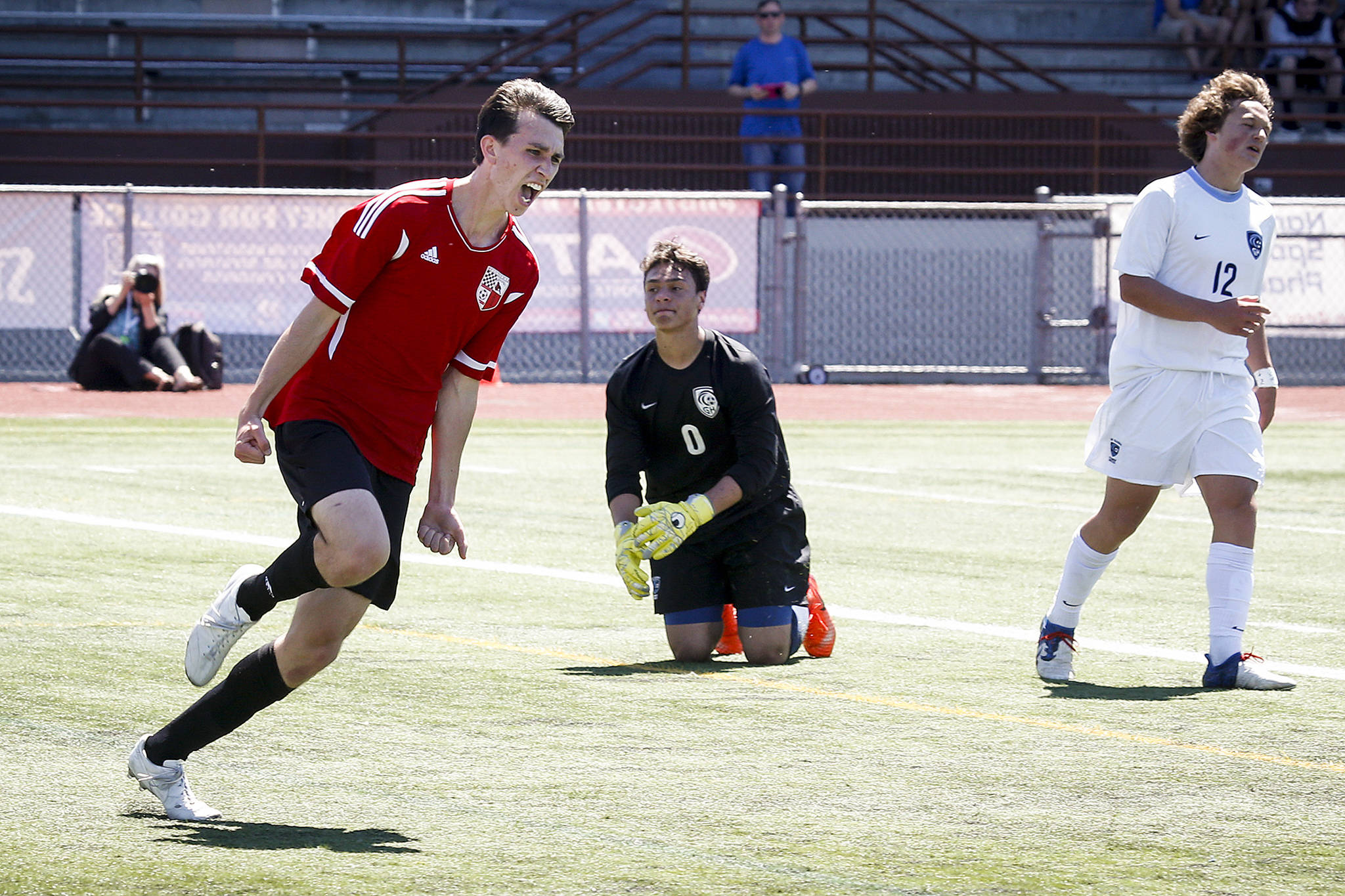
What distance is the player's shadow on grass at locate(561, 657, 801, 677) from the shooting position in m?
6.82

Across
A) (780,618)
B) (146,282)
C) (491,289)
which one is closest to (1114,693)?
(780,618)

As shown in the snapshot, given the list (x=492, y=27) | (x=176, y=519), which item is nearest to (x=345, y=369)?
(x=176, y=519)

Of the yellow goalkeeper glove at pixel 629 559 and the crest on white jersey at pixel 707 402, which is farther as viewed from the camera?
the crest on white jersey at pixel 707 402

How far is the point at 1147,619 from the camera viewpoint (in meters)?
8.16

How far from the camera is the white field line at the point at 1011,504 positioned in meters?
11.4

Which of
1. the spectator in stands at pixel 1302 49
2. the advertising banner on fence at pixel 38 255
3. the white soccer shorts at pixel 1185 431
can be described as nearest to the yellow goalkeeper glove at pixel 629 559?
the white soccer shorts at pixel 1185 431

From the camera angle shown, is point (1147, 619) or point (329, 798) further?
point (1147, 619)

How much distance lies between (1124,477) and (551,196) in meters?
13.9

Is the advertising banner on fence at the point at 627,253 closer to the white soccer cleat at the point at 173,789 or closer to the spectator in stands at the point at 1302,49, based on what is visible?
the spectator in stands at the point at 1302,49

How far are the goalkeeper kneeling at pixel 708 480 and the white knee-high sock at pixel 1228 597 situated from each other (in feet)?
4.63

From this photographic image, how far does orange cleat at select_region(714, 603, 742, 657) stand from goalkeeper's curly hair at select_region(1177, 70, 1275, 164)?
2299 millimetres

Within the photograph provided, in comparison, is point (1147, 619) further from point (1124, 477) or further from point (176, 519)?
point (176, 519)

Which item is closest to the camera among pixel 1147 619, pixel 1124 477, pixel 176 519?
pixel 1124 477

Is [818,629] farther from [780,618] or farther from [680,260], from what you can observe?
[680,260]
